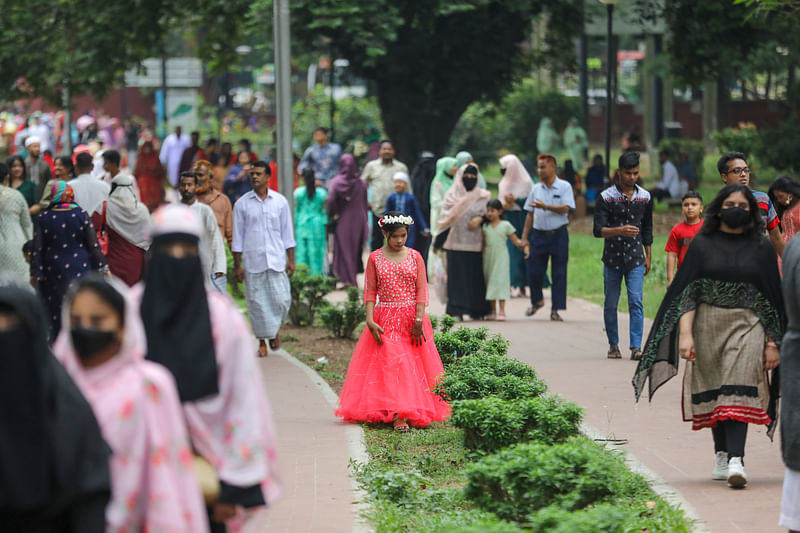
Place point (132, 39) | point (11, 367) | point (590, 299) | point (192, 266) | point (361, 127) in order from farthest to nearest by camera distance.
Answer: point (361, 127)
point (132, 39)
point (590, 299)
point (192, 266)
point (11, 367)

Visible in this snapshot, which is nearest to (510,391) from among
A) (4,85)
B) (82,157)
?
(82,157)

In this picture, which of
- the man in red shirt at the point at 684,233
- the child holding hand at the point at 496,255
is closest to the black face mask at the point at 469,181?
the child holding hand at the point at 496,255

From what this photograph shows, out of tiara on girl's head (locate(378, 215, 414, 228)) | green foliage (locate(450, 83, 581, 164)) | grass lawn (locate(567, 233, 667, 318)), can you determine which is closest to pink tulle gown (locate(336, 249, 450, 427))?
tiara on girl's head (locate(378, 215, 414, 228))

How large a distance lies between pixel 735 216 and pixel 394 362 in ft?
9.94

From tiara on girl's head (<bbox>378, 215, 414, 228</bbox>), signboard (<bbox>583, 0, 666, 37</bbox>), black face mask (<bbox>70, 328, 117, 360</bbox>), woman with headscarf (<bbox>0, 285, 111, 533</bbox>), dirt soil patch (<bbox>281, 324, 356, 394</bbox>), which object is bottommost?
A: dirt soil patch (<bbox>281, 324, 356, 394</bbox>)

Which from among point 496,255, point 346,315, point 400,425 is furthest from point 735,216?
point 496,255

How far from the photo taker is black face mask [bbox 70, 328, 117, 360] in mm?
4070

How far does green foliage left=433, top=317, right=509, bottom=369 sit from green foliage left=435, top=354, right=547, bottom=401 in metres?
0.68

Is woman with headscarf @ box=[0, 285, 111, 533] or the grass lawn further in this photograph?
the grass lawn

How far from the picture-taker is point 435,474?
26.8ft

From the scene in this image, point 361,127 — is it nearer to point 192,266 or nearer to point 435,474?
point 435,474

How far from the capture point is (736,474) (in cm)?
727

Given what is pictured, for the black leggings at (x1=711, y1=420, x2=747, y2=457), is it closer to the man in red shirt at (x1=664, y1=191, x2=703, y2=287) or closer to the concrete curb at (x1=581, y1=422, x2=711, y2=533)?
the concrete curb at (x1=581, y1=422, x2=711, y2=533)

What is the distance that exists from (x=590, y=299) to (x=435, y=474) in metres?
9.33
